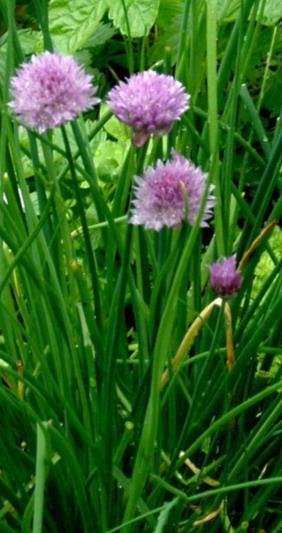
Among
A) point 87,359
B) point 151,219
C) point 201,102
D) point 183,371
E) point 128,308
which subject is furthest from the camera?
point 201,102

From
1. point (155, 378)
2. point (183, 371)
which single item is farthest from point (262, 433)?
point (155, 378)

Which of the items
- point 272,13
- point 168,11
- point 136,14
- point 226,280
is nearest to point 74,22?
point 136,14

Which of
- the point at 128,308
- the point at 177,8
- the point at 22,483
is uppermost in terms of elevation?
the point at 177,8

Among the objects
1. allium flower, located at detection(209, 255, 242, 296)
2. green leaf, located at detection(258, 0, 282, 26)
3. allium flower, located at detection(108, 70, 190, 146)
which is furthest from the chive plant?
green leaf, located at detection(258, 0, 282, 26)

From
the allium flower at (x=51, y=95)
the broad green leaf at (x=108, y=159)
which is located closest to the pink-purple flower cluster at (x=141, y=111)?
the allium flower at (x=51, y=95)

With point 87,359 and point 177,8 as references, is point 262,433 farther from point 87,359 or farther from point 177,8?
point 177,8
